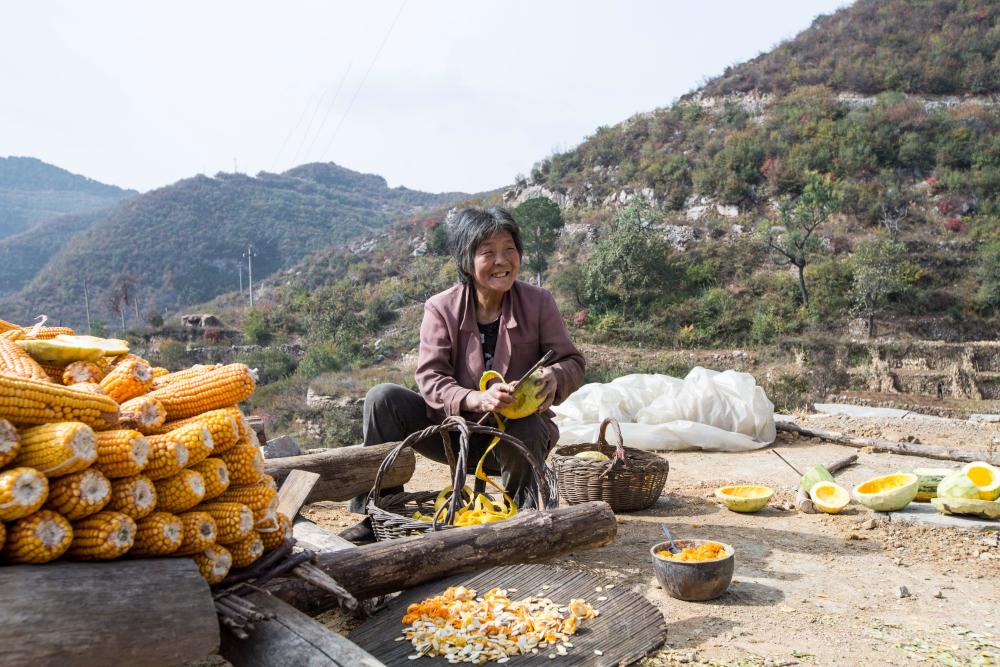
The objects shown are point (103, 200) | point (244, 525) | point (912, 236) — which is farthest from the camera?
point (103, 200)

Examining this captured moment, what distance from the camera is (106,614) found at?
4.79ft

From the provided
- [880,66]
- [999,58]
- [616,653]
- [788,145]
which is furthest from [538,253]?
[616,653]

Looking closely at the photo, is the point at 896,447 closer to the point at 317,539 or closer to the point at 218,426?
the point at 317,539

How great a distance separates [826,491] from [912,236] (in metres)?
24.6

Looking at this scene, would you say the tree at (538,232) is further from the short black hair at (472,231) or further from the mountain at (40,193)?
the mountain at (40,193)

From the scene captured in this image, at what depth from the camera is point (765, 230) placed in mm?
24812

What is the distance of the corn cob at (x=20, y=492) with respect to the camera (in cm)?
146

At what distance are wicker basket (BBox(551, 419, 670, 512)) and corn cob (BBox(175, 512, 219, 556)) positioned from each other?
247 centimetres

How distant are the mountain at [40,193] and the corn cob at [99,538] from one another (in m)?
92.9

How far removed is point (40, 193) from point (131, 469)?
372ft

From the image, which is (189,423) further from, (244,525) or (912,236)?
(912,236)


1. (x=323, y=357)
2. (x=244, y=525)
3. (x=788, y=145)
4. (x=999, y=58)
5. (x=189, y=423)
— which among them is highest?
(x=999, y=58)

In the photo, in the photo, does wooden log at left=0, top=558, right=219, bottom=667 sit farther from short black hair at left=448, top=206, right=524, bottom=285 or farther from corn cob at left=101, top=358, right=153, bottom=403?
short black hair at left=448, top=206, right=524, bottom=285

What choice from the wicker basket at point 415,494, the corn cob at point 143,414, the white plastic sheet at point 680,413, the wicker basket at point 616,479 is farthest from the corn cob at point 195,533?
the white plastic sheet at point 680,413
